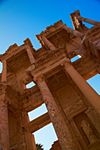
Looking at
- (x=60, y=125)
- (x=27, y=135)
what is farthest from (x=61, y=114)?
(x=27, y=135)

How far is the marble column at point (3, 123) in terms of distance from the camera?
32.6 feet

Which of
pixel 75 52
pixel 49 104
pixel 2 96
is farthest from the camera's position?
pixel 75 52

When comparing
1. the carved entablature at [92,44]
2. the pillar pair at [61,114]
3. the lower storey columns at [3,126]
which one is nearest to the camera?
the pillar pair at [61,114]

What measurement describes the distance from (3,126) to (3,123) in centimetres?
26

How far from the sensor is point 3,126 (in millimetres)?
10984

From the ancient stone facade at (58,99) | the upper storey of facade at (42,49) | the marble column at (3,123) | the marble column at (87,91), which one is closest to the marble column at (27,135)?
the ancient stone facade at (58,99)

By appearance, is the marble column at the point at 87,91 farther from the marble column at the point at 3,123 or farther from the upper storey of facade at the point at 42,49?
the marble column at the point at 3,123

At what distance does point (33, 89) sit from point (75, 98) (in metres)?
3.16

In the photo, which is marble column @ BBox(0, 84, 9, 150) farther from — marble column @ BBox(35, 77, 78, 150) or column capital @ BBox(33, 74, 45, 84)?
marble column @ BBox(35, 77, 78, 150)

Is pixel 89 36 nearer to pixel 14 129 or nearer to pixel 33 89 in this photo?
pixel 33 89

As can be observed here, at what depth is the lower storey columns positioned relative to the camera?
390 inches

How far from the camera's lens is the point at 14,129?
535 inches

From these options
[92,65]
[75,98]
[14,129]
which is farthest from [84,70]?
[14,129]

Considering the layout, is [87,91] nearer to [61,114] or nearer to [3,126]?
[61,114]
